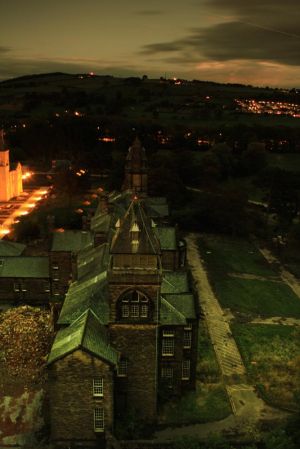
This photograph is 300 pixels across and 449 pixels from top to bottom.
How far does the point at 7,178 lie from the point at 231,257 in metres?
66.1

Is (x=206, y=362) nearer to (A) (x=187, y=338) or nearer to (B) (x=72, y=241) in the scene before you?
(A) (x=187, y=338)

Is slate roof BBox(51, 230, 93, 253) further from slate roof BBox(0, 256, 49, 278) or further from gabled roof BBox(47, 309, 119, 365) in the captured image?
gabled roof BBox(47, 309, 119, 365)

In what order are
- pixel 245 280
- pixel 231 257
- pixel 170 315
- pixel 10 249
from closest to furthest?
pixel 170 315 < pixel 10 249 < pixel 245 280 < pixel 231 257

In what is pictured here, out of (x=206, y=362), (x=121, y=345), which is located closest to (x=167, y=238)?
(x=206, y=362)

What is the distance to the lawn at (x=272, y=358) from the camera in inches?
1686

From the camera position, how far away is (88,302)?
125ft

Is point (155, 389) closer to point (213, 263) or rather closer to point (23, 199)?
point (213, 263)

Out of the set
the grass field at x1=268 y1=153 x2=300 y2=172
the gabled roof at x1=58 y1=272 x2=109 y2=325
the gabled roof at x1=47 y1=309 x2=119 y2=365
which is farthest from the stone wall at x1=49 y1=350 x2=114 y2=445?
the grass field at x1=268 y1=153 x2=300 y2=172

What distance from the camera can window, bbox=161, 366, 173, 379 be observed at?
133ft

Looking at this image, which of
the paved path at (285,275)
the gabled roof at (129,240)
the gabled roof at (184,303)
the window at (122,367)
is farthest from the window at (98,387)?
the paved path at (285,275)

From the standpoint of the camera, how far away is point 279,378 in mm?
45125

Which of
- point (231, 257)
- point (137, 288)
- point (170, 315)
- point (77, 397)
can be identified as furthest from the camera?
point (231, 257)

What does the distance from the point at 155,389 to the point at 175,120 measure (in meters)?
169

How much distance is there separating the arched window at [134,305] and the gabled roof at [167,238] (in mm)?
21989
